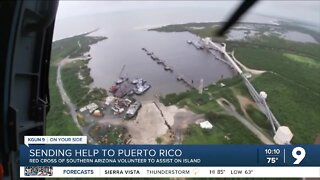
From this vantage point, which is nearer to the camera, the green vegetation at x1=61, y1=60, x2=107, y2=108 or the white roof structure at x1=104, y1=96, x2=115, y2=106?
the white roof structure at x1=104, y1=96, x2=115, y2=106

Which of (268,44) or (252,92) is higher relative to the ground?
(268,44)

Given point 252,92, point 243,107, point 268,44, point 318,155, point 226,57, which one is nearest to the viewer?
point 318,155

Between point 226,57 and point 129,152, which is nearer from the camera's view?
point 129,152

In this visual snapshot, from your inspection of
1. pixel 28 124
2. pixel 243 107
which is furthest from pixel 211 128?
pixel 28 124

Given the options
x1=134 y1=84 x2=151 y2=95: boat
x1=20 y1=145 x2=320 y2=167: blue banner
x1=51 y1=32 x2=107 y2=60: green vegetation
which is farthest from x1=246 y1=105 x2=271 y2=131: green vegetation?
x1=51 y1=32 x2=107 y2=60: green vegetation

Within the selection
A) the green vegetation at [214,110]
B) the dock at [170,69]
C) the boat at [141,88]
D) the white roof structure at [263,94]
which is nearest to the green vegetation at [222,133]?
the green vegetation at [214,110]

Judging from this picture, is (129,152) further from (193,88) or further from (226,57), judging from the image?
(226,57)

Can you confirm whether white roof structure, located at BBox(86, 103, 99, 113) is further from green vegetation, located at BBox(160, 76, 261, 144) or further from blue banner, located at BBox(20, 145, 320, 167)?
blue banner, located at BBox(20, 145, 320, 167)
